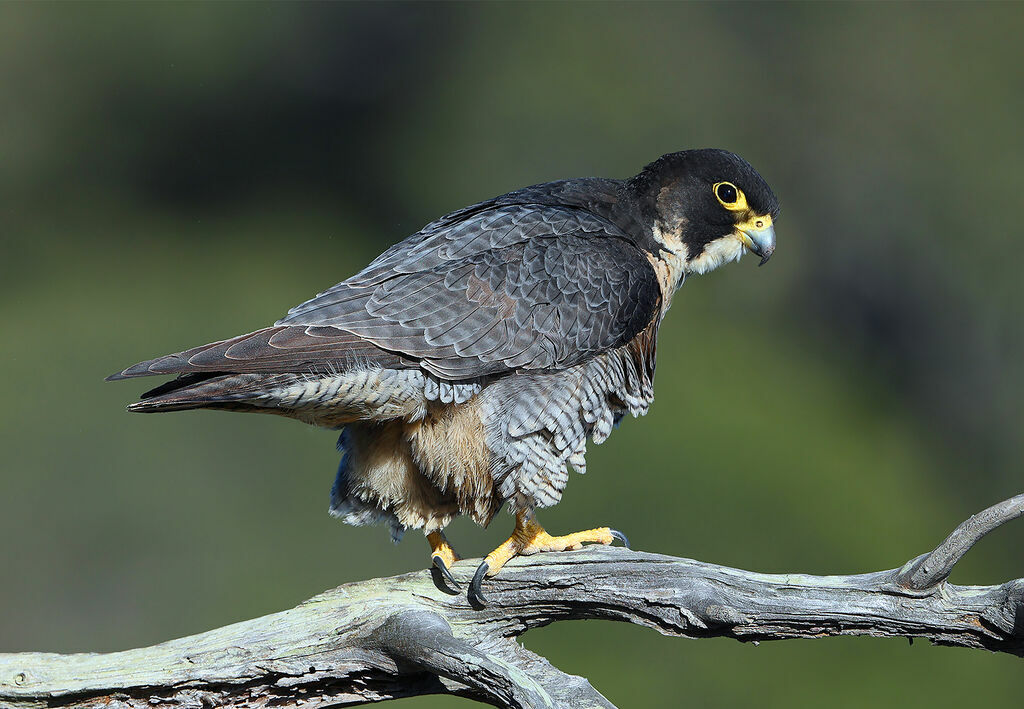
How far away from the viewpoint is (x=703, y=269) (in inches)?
117

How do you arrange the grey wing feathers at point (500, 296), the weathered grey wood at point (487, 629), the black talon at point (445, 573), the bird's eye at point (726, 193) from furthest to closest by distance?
the bird's eye at point (726, 193), the black talon at point (445, 573), the grey wing feathers at point (500, 296), the weathered grey wood at point (487, 629)

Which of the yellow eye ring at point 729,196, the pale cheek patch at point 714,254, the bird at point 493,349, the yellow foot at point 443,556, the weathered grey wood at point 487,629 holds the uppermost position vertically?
the yellow eye ring at point 729,196

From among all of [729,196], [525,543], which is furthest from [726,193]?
[525,543]

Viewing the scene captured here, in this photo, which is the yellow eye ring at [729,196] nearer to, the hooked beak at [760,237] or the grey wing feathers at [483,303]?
the hooked beak at [760,237]

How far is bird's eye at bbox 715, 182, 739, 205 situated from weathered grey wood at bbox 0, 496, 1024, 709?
1.11 meters

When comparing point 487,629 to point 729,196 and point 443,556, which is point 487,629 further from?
point 729,196

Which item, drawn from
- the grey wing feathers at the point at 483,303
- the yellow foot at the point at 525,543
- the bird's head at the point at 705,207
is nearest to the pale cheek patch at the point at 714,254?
the bird's head at the point at 705,207

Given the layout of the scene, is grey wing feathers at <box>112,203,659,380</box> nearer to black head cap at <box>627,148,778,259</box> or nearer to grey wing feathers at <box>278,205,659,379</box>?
grey wing feathers at <box>278,205,659,379</box>

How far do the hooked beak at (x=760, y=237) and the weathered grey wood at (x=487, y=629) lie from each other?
41.1 inches

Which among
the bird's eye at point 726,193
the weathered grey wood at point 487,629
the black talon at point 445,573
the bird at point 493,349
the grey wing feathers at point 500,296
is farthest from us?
the bird's eye at point 726,193

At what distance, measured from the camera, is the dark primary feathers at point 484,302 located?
231cm

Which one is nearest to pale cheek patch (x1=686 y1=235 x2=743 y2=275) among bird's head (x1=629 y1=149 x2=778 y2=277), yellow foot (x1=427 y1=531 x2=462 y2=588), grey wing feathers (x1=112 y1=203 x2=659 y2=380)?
bird's head (x1=629 y1=149 x2=778 y2=277)

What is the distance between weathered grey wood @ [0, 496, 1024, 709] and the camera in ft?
6.91

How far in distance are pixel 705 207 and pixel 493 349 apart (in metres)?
0.84
